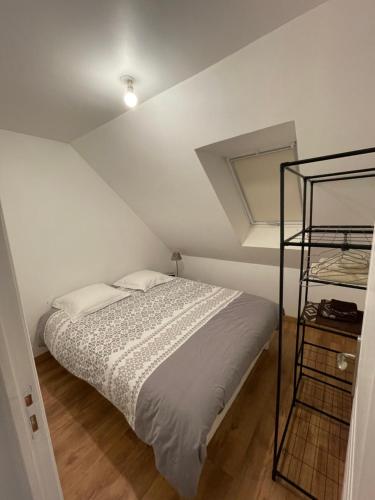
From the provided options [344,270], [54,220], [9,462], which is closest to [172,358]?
[9,462]

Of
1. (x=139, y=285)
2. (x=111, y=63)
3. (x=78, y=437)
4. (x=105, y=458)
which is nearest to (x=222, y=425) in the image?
(x=105, y=458)

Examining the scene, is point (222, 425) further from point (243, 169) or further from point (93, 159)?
point (93, 159)

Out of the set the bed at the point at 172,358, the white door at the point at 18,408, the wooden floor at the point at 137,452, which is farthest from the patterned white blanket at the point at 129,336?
the white door at the point at 18,408

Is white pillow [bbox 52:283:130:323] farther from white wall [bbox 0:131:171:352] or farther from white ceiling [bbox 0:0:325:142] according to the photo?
white ceiling [bbox 0:0:325:142]

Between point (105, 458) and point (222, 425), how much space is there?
0.85m

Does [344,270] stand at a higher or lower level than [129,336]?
higher

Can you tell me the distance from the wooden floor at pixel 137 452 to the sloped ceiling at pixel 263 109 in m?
1.81

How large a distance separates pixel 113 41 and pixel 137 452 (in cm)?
249

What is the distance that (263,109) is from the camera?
1353 mm

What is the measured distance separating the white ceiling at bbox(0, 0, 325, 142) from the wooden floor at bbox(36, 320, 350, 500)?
245 centimetres

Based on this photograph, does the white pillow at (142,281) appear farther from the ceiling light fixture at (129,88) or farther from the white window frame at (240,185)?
the ceiling light fixture at (129,88)

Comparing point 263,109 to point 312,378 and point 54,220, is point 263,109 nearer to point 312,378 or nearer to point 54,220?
point 312,378

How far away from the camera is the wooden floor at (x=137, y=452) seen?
1212 millimetres

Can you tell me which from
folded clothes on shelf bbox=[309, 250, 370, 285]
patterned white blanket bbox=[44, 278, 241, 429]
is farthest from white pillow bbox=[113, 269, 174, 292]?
folded clothes on shelf bbox=[309, 250, 370, 285]
